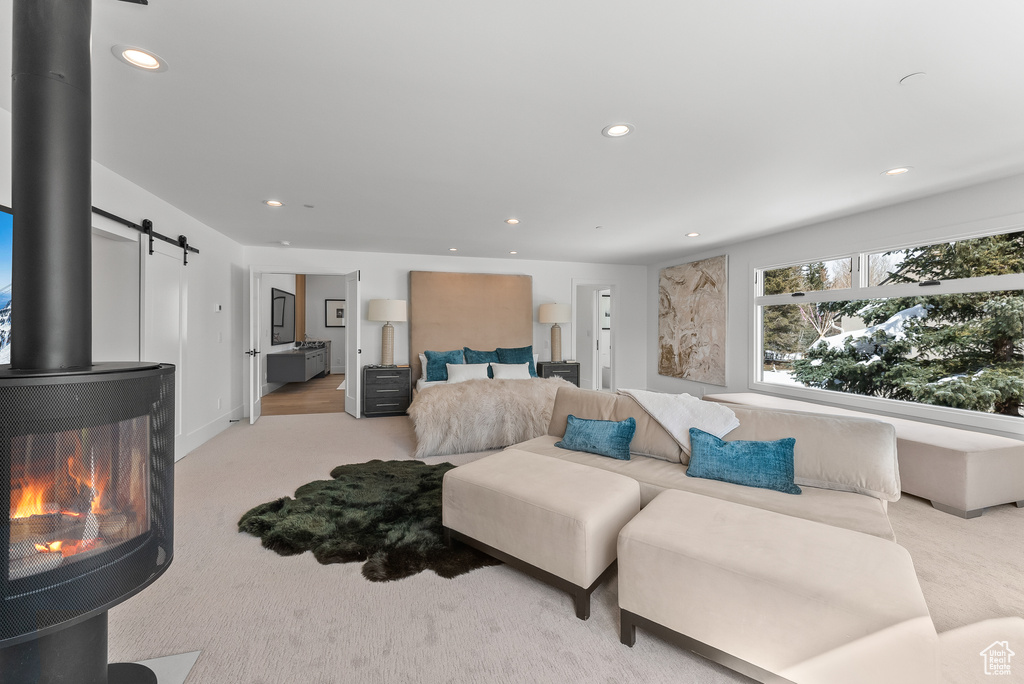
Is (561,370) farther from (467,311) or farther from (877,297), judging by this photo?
(877,297)

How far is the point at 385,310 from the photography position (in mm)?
5953

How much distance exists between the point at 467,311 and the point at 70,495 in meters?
5.57

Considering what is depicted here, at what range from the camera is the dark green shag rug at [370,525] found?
222cm

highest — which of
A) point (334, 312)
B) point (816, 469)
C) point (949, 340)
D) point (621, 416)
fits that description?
point (334, 312)

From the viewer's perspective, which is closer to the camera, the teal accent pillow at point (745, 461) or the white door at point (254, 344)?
the teal accent pillow at point (745, 461)

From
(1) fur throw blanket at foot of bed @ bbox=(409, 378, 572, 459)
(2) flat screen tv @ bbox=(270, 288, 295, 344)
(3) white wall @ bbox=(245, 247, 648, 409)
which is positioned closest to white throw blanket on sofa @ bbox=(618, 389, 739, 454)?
(1) fur throw blanket at foot of bed @ bbox=(409, 378, 572, 459)

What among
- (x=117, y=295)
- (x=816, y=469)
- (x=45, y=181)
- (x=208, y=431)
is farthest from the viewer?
(x=208, y=431)

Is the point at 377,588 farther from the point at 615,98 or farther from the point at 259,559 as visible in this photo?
the point at 615,98

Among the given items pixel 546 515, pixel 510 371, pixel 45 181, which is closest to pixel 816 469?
pixel 546 515

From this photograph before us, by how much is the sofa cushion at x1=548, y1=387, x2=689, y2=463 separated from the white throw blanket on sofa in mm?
64

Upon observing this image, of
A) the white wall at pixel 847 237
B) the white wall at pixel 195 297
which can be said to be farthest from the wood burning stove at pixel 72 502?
the white wall at pixel 847 237

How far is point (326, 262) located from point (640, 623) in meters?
5.92

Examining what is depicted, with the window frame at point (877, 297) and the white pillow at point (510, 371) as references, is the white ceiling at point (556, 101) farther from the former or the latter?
the white pillow at point (510, 371)

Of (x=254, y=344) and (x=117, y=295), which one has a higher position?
(x=117, y=295)
